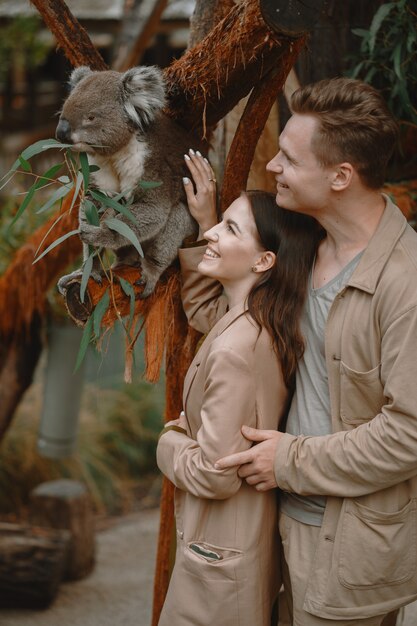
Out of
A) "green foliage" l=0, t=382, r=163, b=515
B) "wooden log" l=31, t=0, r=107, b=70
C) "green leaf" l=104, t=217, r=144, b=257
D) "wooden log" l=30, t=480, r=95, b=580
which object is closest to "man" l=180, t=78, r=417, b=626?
"green leaf" l=104, t=217, r=144, b=257

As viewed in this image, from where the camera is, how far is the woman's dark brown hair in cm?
188

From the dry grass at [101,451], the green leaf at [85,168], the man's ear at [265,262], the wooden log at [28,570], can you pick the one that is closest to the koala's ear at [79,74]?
the green leaf at [85,168]

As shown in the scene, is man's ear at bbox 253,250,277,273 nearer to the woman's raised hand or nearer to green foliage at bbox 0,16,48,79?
the woman's raised hand

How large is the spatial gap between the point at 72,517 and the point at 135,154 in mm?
3076

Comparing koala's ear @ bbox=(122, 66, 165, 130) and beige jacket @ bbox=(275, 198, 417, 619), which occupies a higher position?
koala's ear @ bbox=(122, 66, 165, 130)

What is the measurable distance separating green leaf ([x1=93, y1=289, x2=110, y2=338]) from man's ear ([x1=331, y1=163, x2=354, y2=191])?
0.67 meters

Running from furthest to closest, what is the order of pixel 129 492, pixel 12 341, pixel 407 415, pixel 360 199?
pixel 129 492
pixel 12 341
pixel 360 199
pixel 407 415

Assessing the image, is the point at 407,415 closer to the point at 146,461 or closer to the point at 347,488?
the point at 347,488

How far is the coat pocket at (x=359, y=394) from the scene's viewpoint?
1763mm

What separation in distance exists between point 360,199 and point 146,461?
4.77 metres

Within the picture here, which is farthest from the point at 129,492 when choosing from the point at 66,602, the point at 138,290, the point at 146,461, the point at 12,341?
the point at 138,290

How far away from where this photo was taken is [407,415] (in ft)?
5.57

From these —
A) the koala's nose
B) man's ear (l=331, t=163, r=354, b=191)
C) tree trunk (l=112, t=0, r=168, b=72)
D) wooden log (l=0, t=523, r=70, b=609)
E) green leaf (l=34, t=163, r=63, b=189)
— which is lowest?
wooden log (l=0, t=523, r=70, b=609)

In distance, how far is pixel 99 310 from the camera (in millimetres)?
2115
